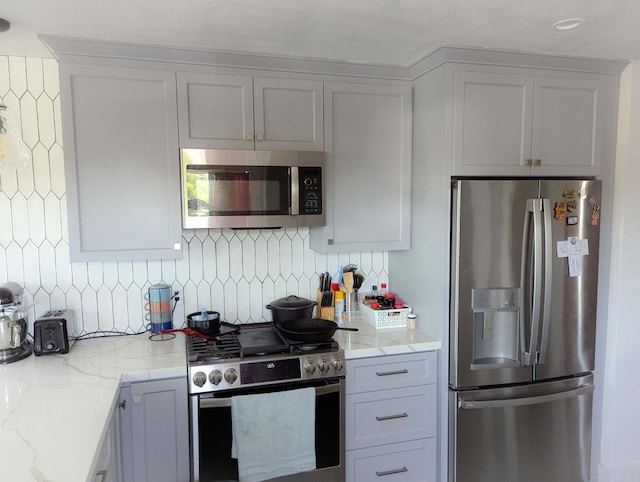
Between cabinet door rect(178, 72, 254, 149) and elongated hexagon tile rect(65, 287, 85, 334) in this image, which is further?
elongated hexagon tile rect(65, 287, 85, 334)

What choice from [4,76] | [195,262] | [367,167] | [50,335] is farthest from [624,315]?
[4,76]

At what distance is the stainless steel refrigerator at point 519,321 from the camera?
7.61ft

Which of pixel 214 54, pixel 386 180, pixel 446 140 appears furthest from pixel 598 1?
pixel 214 54

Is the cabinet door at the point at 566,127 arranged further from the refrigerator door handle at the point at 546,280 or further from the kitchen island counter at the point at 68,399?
the kitchen island counter at the point at 68,399

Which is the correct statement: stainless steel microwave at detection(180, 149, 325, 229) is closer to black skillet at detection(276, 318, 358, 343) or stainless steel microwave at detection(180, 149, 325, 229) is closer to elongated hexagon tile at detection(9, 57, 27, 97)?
black skillet at detection(276, 318, 358, 343)

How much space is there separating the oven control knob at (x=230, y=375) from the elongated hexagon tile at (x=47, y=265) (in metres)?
1.12

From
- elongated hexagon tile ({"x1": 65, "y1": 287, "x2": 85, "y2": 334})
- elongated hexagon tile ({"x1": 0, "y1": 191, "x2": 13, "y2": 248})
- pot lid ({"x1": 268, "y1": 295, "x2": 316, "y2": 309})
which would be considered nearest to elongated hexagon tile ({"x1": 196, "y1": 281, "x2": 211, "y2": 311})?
pot lid ({"x1": 268, "y1": 295, "x2": 316, "y2": 309})

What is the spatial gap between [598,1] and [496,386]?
5.85 ft

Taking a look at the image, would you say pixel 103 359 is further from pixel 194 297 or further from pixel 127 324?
pixel 194 297

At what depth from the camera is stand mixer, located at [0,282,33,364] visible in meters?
2.13

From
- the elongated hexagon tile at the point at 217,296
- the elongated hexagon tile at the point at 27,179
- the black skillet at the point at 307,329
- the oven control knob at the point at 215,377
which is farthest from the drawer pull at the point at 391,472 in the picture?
the elongated hexagon tile at the point at 27,179

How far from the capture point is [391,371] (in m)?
2.38

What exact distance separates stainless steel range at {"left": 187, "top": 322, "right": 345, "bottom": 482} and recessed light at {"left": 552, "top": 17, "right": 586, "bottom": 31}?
1.72 meters

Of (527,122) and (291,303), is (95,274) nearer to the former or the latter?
(291,303)
